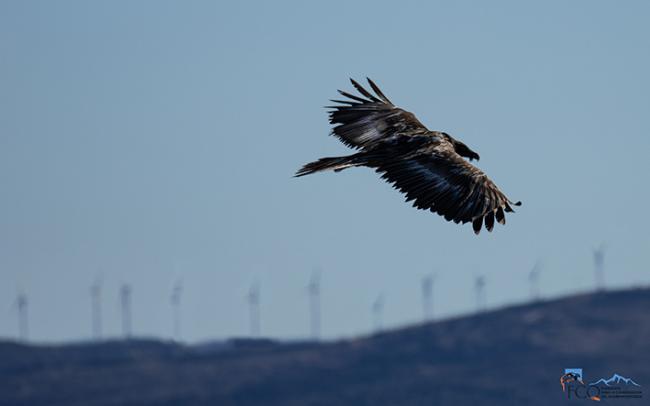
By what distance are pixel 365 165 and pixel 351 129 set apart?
12.9 ft

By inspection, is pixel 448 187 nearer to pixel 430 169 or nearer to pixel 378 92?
pixel 430 169

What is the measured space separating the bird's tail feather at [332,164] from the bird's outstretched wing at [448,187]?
0.65 meters

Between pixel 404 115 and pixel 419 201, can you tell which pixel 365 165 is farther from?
pixel 404 115

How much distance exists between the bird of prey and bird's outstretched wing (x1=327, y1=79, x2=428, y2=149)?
0.13 feet

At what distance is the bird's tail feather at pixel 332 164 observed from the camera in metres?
37.2

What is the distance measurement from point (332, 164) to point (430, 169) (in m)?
2.43

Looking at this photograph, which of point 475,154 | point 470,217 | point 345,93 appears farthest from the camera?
point 345,93

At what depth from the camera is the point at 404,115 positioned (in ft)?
135

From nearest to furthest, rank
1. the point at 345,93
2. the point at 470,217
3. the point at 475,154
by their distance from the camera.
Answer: the point at 470,217
the point at 475,154
the point at 345,93

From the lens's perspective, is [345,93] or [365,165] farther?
[345,93]

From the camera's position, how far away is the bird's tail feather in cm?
3722

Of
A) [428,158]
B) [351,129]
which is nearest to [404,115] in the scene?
[351,129]

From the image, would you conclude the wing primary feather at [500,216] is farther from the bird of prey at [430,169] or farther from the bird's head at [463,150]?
the bird's head at [463,150]

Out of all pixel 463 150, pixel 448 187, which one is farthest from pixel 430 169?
pixel 463 150
